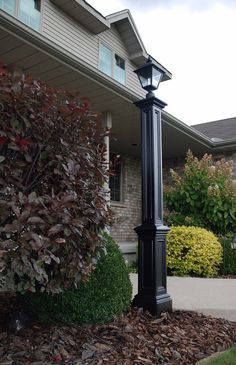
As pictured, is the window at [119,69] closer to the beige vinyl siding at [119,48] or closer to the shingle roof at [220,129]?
the beige vinyl siding at [119,48]

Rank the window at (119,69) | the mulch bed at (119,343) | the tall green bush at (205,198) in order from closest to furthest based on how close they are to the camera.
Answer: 1. the mulch bed at (119,343)
2. the tall green bush at (205,198)
3. the window at (119,69)

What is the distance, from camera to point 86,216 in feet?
9.17

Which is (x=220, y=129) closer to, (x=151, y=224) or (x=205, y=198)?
(x=205, y=198)

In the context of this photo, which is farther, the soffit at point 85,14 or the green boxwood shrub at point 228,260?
the soffit at point 85,14

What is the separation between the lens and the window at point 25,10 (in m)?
9.12

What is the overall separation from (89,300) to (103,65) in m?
9.54

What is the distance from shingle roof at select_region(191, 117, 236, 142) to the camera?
12.4 meters

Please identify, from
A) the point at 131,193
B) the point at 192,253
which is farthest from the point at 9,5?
the point at 192,253

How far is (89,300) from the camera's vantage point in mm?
3125

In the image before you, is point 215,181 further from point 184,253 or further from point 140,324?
point 140,324

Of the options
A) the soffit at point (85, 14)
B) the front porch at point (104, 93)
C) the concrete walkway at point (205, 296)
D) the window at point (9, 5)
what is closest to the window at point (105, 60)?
the soffit at point (85, 14)

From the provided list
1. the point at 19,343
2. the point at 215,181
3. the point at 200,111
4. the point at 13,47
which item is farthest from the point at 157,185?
the point at 200,111

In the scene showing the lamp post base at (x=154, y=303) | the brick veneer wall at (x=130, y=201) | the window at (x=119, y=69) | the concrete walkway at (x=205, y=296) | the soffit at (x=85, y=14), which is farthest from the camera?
the brick veneer wall at (x=130, y=201)

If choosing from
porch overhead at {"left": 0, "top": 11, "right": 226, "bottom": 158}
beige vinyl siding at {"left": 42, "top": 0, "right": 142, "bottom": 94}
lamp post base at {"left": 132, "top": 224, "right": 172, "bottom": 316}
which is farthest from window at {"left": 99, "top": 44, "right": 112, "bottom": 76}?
lamp post base at {"left": 132, "top": 224, "right": 172, "bottom": 316}
